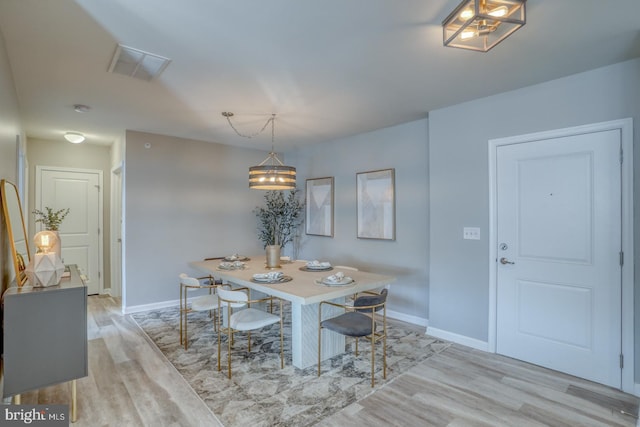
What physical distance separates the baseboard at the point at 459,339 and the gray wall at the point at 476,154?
0.13 ft

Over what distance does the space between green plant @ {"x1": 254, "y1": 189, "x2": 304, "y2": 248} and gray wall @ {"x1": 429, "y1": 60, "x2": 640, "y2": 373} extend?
104 inches

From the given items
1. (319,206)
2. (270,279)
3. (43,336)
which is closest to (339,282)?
(270,279)

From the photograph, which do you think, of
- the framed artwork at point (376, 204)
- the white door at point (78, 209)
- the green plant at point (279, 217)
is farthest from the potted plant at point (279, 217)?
the white door at point (78, 209)

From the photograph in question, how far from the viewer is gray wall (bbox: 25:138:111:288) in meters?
4.92

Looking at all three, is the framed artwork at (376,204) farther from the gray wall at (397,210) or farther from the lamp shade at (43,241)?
the lamp shade at (43,241)

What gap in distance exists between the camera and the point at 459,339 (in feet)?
11.0

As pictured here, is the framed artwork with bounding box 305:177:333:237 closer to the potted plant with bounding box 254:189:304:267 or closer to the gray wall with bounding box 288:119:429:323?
the gray wall with bounding box 288:119:429:323

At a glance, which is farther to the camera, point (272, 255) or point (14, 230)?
point (272, 255)

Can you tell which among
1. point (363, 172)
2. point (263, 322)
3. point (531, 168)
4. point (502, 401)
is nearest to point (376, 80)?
point (531, 168)

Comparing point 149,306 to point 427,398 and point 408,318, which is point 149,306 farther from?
point 427,398

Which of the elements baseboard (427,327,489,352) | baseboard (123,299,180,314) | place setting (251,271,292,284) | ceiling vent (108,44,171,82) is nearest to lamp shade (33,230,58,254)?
ceiling vent (108,44,171,82)

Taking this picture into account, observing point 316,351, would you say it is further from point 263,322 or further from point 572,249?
point 572,249

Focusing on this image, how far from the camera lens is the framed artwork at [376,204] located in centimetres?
423

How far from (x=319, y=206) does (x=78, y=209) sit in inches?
155
